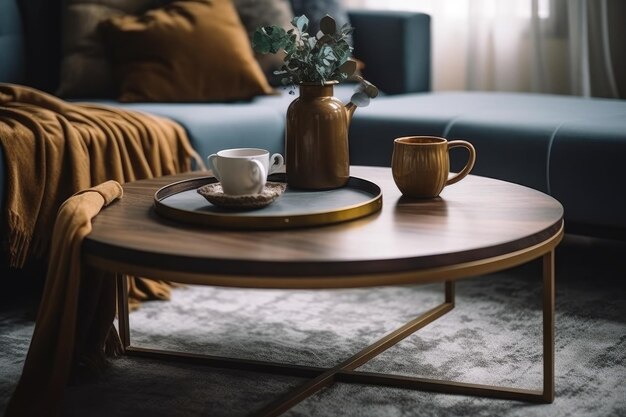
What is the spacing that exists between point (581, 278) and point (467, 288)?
13.0 inches

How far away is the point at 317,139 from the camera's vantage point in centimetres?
185

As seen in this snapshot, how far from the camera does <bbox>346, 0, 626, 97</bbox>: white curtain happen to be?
3.59 meters

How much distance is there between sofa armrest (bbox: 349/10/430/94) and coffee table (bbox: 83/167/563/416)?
1.53 m

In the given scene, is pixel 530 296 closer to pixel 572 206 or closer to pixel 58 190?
pixel 572 206

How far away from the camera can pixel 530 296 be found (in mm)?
2475

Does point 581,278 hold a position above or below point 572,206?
below

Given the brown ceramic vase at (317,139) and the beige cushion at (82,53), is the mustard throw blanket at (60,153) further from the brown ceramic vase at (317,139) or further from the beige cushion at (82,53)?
the brown ceramic vase at (317,139)

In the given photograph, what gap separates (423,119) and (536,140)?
382mm

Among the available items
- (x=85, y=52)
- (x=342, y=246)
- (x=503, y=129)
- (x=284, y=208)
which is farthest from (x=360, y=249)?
(x=85, y=52)

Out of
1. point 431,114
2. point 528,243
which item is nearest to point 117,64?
point 431,114

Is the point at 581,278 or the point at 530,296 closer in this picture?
the point at 530,296

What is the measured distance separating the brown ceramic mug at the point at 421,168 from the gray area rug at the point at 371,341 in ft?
1.25

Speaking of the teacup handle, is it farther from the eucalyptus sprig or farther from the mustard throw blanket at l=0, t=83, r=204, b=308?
the mustard throw blanket at l=0, t=83, r=204, b=308

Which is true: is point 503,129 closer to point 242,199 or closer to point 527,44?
point 242,199
